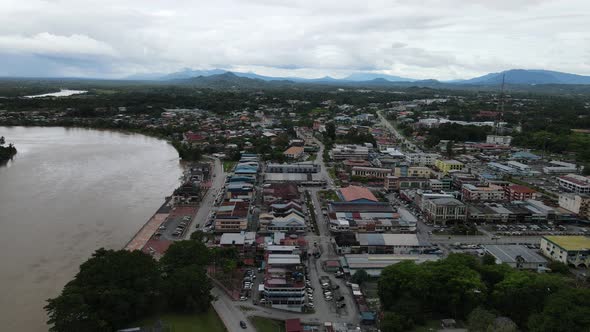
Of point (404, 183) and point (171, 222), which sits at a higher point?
point (404, 183)

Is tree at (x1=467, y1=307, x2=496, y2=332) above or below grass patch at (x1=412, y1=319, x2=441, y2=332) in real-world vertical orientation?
above

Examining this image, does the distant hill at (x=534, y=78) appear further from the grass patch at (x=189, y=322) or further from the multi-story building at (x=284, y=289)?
the grass patch at (x=189, y=322)

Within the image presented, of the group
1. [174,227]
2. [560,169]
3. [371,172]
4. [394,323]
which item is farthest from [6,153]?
[560,169]

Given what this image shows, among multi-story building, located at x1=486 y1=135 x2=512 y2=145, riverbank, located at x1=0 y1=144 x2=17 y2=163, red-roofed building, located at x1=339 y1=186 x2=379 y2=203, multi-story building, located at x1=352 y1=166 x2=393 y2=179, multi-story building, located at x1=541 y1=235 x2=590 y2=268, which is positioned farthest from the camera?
multi-story building, located at x1=486 y1=135 x2=512 y2=145

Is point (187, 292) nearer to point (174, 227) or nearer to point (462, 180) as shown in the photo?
point (174, 227)

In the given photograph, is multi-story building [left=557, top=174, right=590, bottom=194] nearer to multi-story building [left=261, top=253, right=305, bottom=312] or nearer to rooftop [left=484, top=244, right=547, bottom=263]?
rooftop [left=484, top=244, right=547, bottom=263]

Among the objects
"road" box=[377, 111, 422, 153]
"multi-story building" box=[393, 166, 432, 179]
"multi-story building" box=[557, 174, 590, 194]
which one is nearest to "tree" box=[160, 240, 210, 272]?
"multi-story building" box=[393, 166, 432, 179]
